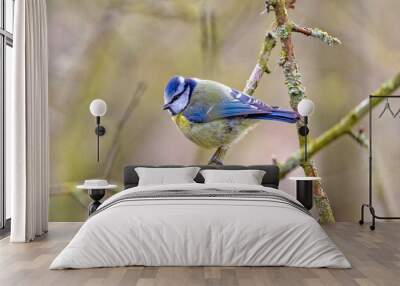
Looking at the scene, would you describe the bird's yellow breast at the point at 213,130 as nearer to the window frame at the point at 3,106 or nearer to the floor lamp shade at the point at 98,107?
the floor lamp shade at the point at 98,107

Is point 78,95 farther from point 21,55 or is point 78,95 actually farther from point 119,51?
point 21,55

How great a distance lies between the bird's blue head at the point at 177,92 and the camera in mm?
6934

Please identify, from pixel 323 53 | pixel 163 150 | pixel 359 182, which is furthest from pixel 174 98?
pixel 359 182

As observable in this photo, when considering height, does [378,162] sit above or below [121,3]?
below

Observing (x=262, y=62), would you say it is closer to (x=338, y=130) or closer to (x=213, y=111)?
(x=213, y=111)

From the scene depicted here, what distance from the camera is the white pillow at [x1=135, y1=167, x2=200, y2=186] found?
6.30 m

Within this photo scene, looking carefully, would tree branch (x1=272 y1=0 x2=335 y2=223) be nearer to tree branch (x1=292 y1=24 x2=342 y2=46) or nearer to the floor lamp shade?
tree branch (x1=292 y1=24 x2=342 y2=46)

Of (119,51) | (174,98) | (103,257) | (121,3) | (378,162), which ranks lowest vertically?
(103,257)

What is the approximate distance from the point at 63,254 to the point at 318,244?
195 centimetres

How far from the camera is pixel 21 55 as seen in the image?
18.6ft

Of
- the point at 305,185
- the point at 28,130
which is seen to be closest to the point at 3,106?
the point at 28,130

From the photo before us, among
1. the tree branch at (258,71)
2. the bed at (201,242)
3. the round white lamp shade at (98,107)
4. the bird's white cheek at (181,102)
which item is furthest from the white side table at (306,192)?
the round white lamp shade at (98,107)

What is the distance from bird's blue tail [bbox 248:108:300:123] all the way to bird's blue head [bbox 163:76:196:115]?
2.95 feet

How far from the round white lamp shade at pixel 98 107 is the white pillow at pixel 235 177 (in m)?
1.49
